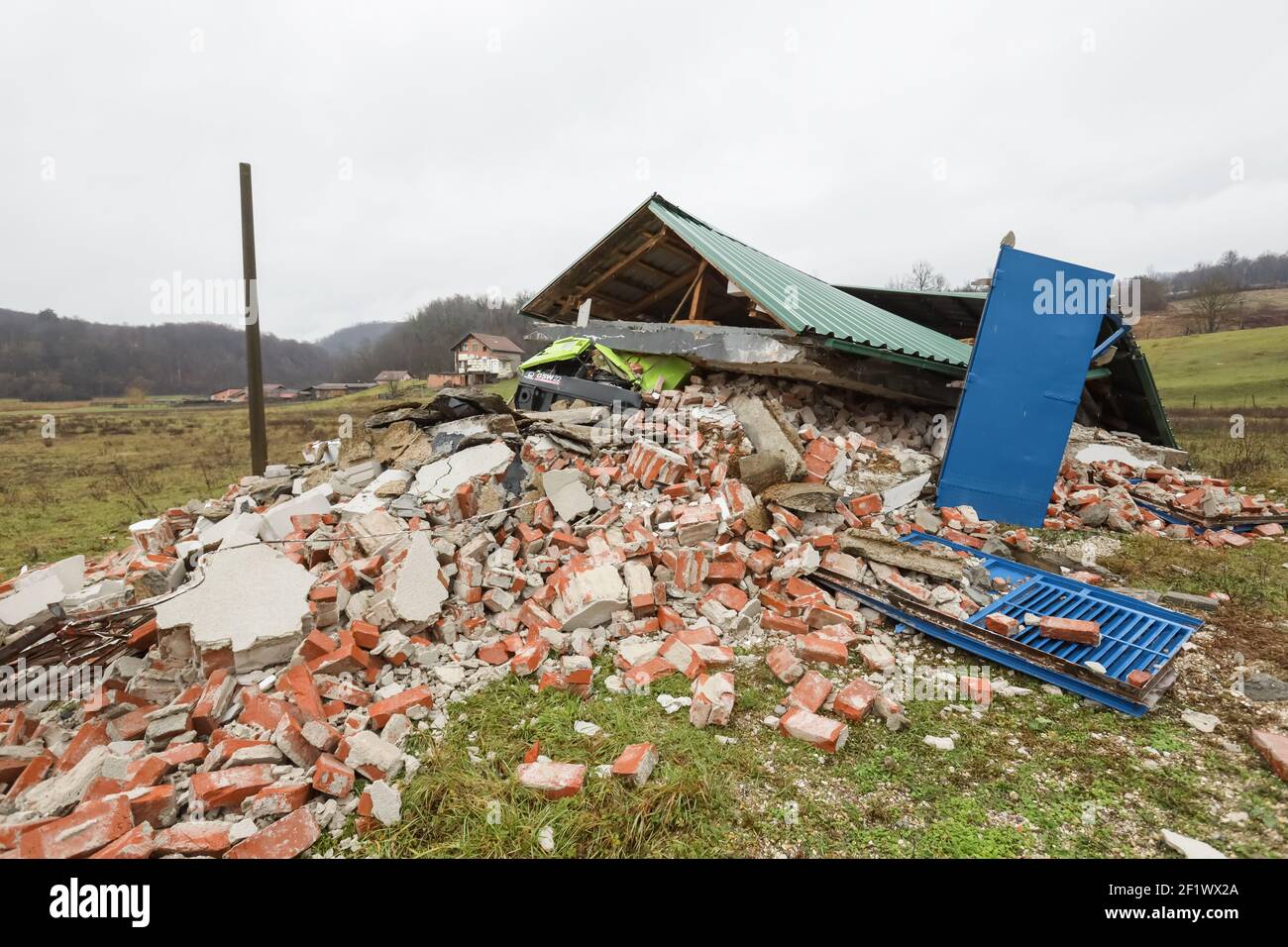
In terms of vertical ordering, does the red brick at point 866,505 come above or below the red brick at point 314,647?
above

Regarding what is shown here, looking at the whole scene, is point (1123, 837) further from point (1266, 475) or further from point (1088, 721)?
point (1266, 475)

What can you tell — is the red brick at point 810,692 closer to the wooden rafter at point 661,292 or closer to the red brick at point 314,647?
the red brick at point 314,647

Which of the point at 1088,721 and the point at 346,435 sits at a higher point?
the point at 346,435

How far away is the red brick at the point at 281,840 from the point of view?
92.4 inches

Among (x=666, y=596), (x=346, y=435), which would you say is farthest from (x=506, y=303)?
(x=666, y=596)

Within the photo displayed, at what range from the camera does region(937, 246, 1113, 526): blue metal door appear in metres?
5.98

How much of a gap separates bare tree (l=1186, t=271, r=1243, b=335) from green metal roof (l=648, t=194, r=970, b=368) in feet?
182

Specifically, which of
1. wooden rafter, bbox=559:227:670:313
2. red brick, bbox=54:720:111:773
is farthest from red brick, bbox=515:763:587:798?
wooden rafter, bbox=559:227:670:313

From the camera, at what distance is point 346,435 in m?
7.50

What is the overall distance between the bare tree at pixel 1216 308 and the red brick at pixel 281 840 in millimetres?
64518

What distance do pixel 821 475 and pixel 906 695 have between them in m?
2.85

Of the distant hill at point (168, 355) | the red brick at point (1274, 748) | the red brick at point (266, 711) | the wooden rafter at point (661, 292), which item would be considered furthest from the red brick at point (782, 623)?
the distant hill at point (168, 355)

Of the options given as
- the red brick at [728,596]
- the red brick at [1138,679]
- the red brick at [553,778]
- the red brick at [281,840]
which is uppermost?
the red brick at [728,596]

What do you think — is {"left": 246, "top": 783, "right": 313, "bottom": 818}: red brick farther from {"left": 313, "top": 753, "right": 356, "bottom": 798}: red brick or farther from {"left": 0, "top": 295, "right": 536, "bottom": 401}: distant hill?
{"left": 0, "top": 295, "right": 536, "bottom": 401}: distant hill
